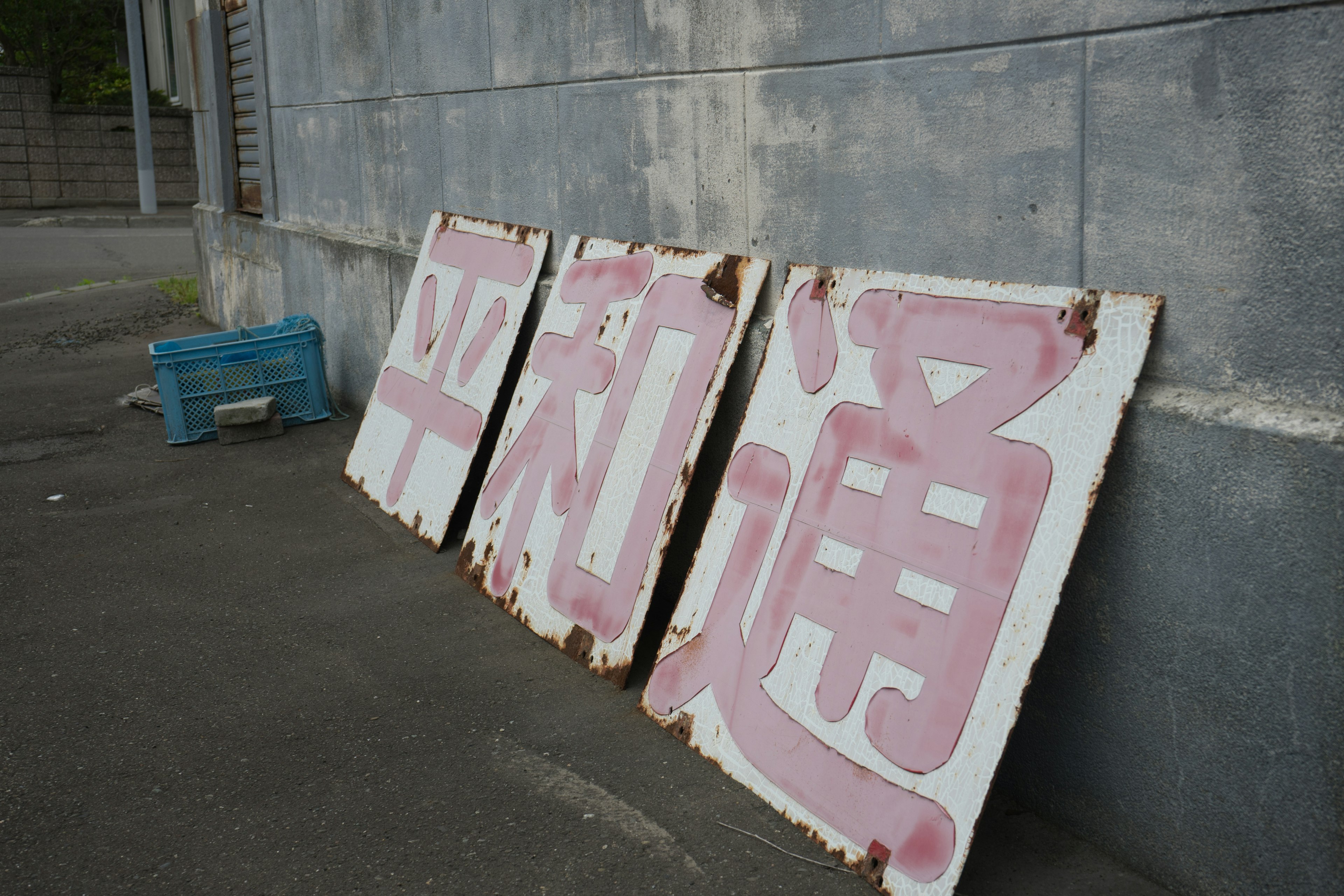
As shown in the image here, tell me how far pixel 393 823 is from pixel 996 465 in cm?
178

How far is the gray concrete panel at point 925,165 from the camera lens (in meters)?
2.61

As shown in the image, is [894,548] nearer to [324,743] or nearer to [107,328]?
[324,743]

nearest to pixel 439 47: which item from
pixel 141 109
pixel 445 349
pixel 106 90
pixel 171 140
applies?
pixel 445 349

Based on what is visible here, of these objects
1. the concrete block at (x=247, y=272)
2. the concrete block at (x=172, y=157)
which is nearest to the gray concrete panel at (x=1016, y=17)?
the concrete block at (x=247, y=272)

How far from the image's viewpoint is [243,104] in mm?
8875

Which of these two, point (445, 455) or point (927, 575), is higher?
point (927, 575)

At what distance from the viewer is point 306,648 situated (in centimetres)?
377

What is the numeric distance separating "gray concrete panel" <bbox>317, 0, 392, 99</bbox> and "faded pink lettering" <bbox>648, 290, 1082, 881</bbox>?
4.22 metres

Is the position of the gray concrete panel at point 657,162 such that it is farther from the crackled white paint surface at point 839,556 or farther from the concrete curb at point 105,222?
the concrete curb at point 105,222

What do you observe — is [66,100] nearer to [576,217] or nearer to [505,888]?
[576,217]

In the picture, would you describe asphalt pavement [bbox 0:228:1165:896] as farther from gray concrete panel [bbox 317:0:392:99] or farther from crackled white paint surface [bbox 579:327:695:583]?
gray concrete panel [bbox 317:0:392:99]

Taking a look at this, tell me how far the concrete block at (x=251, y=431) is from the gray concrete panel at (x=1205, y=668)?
16.6 ft

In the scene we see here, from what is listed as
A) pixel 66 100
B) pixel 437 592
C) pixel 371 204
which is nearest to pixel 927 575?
pixel 437 592

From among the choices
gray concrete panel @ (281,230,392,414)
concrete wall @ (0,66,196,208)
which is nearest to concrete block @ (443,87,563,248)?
gray concrete panel @ (281,230,392,414)
